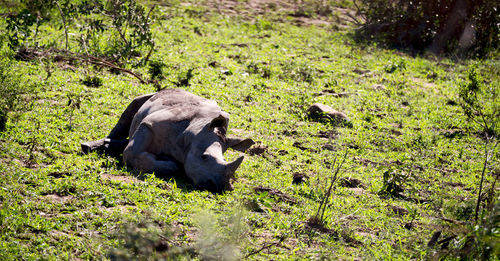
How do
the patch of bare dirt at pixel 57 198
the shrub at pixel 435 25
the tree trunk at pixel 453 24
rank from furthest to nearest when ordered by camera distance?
the tree trunk at pixel 453 24, the shrub at pixel 435 25, the patch of bare dirt at pixel 57 198

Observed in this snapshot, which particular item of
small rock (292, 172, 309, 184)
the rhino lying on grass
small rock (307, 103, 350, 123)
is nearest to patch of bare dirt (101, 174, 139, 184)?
the rhino lying on grass

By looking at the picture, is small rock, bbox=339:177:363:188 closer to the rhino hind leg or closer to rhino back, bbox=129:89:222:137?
rhino back, bbox=129:89:222:137

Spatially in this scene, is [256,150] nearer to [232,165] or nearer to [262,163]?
[262,163]

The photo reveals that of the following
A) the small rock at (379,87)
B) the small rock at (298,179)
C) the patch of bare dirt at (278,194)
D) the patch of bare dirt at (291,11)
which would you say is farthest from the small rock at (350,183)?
the patch of bare dirt at (291,11)

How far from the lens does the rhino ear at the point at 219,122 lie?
20.7 feet

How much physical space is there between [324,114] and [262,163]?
2.48m

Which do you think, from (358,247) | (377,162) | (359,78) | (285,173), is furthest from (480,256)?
(359,78)

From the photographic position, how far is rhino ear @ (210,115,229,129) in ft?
20.7

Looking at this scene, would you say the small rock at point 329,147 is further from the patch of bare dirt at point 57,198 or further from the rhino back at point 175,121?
the patch of bare dirt at point 57,198

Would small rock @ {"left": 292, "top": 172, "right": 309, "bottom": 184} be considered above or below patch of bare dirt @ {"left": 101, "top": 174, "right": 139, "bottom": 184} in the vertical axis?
above

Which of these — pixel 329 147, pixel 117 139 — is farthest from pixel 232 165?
pixel 329 147

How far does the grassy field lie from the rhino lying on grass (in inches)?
6.9

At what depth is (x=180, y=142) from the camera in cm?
646

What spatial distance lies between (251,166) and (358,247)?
207 cm
